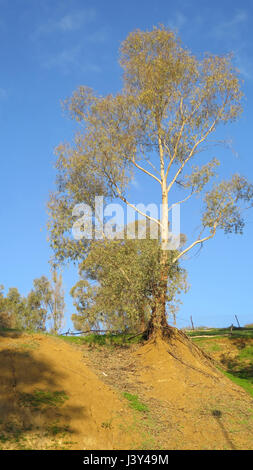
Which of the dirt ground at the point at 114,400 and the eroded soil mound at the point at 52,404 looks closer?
the eroded soil mound at the point at 52,404

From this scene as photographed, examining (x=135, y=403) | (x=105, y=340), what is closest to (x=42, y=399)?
(x=135, y=403)

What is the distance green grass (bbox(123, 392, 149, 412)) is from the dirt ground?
0.17 ft

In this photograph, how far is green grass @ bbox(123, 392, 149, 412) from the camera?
15.7 meters

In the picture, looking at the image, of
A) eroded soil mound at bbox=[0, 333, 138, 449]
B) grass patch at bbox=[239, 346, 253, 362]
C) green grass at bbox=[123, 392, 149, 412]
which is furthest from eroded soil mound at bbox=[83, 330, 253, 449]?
grass patch at bbox=[239, 346, 253, 362]

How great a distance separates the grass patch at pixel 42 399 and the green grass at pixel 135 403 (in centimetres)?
314

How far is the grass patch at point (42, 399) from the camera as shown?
1263cm

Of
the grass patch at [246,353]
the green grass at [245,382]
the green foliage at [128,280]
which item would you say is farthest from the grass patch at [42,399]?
the grass patch at [246,353]

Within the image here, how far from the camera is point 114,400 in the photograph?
50.3 ft

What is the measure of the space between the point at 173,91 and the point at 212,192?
6711mm

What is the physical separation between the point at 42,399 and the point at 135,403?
436 centimetres

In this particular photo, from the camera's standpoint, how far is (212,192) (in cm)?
2516

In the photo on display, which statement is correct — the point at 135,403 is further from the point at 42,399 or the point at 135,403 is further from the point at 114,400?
the point at 42,399

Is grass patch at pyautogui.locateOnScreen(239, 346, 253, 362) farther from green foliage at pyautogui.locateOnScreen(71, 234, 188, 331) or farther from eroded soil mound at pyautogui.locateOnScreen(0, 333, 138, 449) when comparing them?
eroded soil mound at pyautogui.locateOnScreen(0, 333, 138, 449)

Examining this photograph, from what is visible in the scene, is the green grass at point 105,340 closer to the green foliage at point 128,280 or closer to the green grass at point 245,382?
the green foliage at point 128,280
